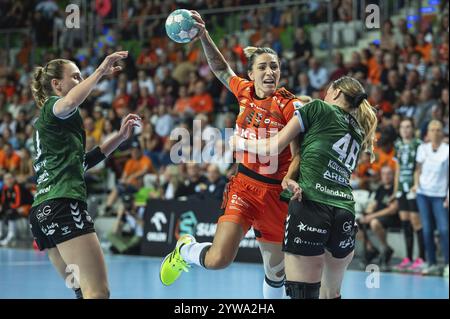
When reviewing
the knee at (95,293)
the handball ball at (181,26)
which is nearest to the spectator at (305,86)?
the handball ball at (181,26)

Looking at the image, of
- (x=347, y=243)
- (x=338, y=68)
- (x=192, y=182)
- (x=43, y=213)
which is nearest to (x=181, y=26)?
(x=43, y=213)

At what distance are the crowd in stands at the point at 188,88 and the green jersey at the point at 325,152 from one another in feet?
21.6

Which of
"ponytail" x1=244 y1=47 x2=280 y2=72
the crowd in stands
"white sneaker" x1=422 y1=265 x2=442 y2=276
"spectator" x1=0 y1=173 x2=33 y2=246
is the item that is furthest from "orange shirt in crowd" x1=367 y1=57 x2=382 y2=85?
"ponytail" x1=244 y1=47 x2=280 y2=72

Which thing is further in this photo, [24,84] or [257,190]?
[24,84]

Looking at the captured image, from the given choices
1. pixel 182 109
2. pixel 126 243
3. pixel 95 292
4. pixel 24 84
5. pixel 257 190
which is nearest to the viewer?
pixel 95 292

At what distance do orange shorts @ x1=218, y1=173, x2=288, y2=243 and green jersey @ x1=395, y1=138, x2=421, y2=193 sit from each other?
224 inches

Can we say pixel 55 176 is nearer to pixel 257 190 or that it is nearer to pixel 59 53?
pixel 257 190

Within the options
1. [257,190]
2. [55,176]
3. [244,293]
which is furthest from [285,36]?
[55,176]

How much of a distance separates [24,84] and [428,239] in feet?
42.3

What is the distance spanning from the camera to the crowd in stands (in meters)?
14.1

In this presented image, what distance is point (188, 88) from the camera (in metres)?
18.2

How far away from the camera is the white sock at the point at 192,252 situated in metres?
6.79

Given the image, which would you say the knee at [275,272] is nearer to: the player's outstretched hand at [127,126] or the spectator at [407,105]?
the player's outstretched hand at [127,126]

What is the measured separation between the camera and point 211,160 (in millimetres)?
15023
